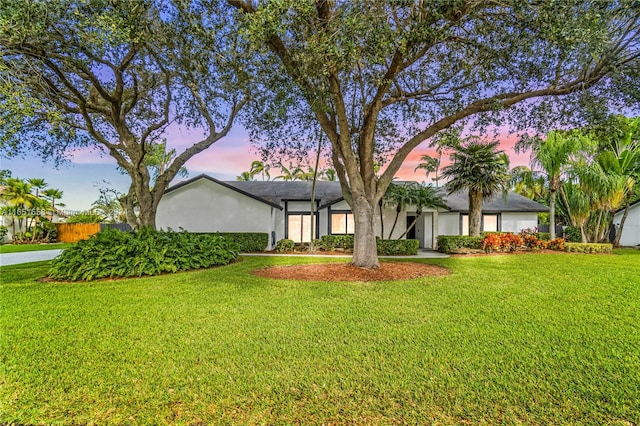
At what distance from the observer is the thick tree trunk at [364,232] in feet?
30.9

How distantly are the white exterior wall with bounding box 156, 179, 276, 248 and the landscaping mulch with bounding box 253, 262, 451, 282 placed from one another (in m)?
7.56

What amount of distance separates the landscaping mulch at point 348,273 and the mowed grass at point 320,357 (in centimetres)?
152

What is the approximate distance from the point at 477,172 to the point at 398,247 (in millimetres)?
5645

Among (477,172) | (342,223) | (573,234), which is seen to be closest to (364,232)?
(342,223)

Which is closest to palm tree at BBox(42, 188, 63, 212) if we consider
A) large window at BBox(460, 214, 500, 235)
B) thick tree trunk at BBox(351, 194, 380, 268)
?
thick tree trunk at BBox(351, 194, 380, 268)

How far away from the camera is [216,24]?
7277 mm

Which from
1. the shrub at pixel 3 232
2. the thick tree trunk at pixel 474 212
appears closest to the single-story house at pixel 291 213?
the thick tree trunk at pixel 474 212

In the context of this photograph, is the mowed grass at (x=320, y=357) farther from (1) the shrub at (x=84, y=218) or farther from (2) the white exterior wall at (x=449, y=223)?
(1) the shrub at (x=84, y=218)

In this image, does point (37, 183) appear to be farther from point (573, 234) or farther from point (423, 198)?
point (573, 234)

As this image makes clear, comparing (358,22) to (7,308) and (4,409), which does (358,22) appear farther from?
(7,308)

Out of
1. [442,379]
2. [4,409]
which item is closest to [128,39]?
[4,409]

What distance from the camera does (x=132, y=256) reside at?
30.8 feet

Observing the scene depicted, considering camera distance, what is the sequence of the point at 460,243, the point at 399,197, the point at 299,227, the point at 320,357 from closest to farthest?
the point at 320,357 < the point at 460,243 < the point at 399,197 < the point at 299,227

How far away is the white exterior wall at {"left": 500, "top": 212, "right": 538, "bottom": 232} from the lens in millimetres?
19469
